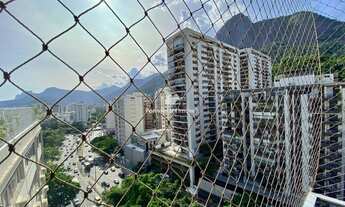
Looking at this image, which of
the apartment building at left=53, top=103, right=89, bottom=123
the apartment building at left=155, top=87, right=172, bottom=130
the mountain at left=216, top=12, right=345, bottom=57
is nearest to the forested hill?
the mountain at left=216, top=12, right=345, bottom=57

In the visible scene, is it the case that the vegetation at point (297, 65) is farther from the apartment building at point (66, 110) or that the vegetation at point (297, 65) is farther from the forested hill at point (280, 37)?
the apartment building at point (66, 110)

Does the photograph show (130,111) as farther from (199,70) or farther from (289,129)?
(199,70)

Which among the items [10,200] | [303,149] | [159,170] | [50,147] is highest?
[303,149]

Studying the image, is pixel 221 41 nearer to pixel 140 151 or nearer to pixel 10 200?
pixel 10 200

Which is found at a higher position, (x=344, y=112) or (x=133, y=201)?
(x=344, y=112)

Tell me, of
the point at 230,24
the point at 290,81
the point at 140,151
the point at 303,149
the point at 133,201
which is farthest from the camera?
the point at 140,151

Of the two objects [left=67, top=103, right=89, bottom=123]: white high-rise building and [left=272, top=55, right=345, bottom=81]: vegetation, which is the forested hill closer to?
[left=272, top=55, right=345, bottom=81]: vegetation

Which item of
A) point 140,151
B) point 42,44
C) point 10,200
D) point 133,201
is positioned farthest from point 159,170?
point 42,44

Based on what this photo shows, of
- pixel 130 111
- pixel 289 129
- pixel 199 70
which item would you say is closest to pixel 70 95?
pixel 199 70

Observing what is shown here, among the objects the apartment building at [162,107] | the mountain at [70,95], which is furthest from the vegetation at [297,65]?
the mountain at [70,95]
